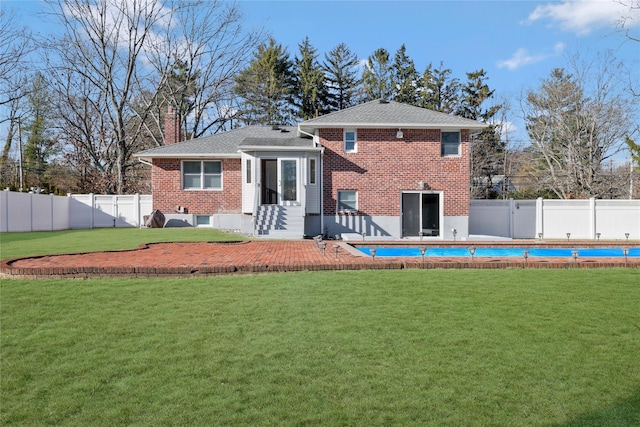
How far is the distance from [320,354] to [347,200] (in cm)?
1570

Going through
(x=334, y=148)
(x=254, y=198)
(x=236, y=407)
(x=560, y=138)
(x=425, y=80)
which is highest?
(x=425, y=80)

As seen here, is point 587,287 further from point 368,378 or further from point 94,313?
point 94,313

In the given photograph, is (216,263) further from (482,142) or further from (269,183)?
(482,142)

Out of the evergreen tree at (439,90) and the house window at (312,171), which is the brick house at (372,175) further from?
the evergreen tree at (439,90)

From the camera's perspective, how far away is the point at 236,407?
3672 millimetres

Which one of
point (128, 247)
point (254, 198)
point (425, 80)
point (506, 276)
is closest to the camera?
point (506, 276)

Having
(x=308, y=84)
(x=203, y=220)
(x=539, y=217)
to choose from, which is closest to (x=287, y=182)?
(x=203, y=220)

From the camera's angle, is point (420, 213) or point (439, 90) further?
point (439, 90)

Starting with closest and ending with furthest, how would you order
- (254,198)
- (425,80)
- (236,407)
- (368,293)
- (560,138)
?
(236,407)
(368,293)
(254,198)
(560,138)
(425,80)

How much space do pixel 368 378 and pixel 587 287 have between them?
504 centimetres

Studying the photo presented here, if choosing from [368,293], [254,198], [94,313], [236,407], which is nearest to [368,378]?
[236,407]

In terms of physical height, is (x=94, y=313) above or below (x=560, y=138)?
below

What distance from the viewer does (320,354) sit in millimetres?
4699

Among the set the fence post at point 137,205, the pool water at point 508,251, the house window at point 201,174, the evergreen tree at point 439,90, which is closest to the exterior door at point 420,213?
the pool water at point 508,251
